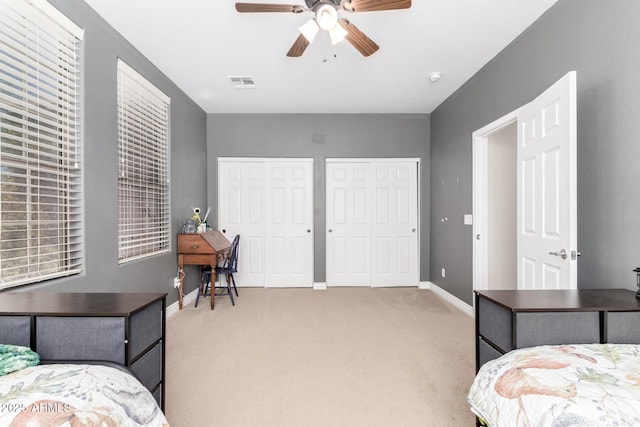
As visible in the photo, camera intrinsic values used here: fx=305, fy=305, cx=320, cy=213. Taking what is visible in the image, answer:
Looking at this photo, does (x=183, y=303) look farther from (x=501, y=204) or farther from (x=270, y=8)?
(x=501, y=204)

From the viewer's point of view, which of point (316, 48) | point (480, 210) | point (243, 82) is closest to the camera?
point (316, 48)

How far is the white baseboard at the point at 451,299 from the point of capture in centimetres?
353

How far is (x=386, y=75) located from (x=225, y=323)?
10.5 feet

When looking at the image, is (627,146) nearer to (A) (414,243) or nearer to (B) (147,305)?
(B) (147,305)

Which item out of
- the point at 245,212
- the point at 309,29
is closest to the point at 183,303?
the point at 245,212

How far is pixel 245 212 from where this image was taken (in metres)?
4.71

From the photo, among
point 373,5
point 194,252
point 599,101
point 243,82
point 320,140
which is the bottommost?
point 194,252

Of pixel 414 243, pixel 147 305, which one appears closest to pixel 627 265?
pixel 147 305

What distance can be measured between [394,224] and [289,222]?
1631 millimetres

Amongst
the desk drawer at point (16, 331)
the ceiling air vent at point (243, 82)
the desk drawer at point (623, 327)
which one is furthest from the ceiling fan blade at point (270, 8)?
the desk drawer at point (623, 327)

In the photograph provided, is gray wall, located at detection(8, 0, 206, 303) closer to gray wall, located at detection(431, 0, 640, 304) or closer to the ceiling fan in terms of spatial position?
the ceiling fan

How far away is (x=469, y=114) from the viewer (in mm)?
3506

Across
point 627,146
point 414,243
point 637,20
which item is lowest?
point 414,243

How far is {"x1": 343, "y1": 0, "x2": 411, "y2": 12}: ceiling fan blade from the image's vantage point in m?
1.79
